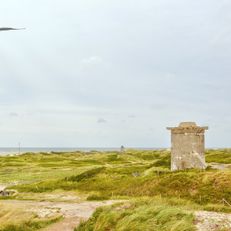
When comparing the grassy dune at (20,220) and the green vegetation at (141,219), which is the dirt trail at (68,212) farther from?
the green vegetation at (141,219)

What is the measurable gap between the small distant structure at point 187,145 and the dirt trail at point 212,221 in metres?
13.1

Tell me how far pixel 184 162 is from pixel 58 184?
10731 mm

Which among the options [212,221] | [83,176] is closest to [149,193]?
[212,221]

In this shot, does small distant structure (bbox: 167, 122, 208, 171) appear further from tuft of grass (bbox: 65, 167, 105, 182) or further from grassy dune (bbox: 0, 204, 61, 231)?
grassy dune (bbox: 0, 204, 61, 231)

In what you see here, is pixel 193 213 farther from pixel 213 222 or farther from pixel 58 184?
pixel 58 184

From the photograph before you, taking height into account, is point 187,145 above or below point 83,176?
above

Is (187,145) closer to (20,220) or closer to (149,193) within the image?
(149,193)

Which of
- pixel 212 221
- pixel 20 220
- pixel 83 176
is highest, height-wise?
pixel 83 176

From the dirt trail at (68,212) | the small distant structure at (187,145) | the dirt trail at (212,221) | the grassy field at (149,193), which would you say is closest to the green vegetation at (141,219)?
the grassy field at (149,193)

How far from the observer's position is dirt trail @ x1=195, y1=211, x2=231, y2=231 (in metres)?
16.8

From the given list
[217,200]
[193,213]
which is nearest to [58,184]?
[217,200]

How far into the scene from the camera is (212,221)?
57.2ft

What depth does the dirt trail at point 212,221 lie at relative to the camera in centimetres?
1675

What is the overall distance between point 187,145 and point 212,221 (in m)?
14.5
